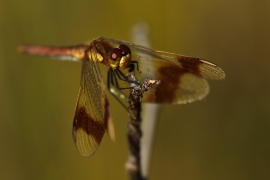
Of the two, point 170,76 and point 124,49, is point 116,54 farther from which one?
point 170,76

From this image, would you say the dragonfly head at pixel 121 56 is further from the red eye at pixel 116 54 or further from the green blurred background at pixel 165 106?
the green blurred background at pixel 165 106

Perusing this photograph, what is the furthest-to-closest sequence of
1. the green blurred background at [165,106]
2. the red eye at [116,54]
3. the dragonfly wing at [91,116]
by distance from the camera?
the green blurred background at [165,106] < the red eye at [116,54] < the dragonfly wing at [91,116]

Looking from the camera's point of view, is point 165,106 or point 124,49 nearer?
point 124,49

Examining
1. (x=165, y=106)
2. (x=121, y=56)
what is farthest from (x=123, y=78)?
(x=165, y=106)

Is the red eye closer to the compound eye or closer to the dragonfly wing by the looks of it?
the compound eye

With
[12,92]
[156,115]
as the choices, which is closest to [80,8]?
[12,92]

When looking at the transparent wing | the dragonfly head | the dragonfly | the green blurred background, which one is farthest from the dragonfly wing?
the green blurred background

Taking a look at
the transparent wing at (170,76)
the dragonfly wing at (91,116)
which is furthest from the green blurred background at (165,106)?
the dragonfly wing at (91,116)

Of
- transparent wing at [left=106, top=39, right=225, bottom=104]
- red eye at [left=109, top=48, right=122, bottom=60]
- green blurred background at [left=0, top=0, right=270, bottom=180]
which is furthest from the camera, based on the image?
green blurred background at [left=0, top=0, right=270, bottom=180]
